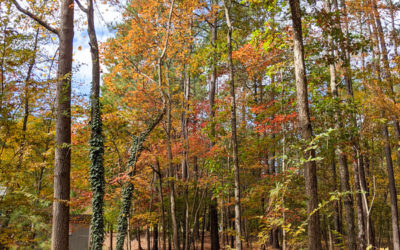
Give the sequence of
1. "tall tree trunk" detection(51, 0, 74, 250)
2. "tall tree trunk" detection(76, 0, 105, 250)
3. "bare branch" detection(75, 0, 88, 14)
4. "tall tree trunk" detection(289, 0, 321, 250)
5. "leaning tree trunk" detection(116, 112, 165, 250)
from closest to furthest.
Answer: "tall tree trunk" detection(289, 0, 321, 250) → "tall tree trunk" detection(51, 0, 74, 250) → "tall tree trunk" detection(76, 0, 105, 250) → "bare branch" detection(75, 0, 88, 14) → "leaning tree trunk" detection(116, 112, 165, 250)

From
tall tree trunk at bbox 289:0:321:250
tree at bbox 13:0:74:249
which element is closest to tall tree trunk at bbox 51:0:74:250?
tree at bbox 13:0:74:249

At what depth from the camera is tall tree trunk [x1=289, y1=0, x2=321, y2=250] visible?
177 inches

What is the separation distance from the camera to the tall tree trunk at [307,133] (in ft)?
14.7

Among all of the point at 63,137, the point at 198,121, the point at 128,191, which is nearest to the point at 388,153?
the point at 198,121

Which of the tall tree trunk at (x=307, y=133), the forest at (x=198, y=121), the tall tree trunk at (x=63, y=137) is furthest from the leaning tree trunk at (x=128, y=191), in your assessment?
the tall tree trunk at (x=307, y=133)

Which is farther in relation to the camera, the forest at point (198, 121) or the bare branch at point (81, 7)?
the bare branch at point (81, 7)

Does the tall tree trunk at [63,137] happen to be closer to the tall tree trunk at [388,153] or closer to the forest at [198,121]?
the forest at [198,121]

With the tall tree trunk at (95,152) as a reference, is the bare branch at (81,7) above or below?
above

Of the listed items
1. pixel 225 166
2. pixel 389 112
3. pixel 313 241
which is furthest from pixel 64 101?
pixel 389 112

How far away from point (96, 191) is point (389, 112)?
377 inches

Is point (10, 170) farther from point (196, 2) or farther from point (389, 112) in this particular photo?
point (389, 112)

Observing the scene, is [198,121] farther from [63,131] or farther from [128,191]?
[63,131]

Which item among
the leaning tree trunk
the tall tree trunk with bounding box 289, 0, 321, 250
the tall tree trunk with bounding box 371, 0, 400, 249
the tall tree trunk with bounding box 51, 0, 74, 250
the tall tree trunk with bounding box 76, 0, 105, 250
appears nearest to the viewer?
the tall tree trunk with bounding box 289, 0, 321, 250

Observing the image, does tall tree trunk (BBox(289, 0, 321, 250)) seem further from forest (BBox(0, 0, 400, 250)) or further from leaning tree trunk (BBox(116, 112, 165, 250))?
leaning tree trunk (BBox(116, 112, 165, 250))
